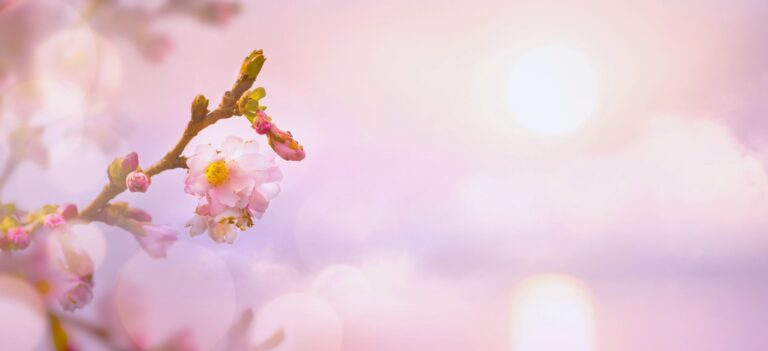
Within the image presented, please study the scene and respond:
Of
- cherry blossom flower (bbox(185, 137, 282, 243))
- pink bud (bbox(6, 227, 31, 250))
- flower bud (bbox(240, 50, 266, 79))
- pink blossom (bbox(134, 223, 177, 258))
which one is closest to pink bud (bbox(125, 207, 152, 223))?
pink blossom (bbox(134, 223, 177, 258))

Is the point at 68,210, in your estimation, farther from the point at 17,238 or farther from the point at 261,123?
the point at 261,123

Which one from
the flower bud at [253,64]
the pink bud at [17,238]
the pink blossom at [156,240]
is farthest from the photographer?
the pink blossom at [156,240]

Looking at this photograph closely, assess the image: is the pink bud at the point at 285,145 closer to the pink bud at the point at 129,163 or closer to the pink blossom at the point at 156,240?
the pink bud at the point at 129,163

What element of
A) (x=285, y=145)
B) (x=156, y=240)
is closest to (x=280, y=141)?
(x=285, y=145)

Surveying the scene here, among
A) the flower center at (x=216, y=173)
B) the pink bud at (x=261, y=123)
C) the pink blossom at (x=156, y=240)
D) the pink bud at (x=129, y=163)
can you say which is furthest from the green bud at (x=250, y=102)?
the pink blossom at (x=156, y=240)

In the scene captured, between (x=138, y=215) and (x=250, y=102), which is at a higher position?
(x=250, y=102)

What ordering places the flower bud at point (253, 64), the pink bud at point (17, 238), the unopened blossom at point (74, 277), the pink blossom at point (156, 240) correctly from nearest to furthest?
the flower bud at point (253, 64)
the pink bud at point (17, 238)
the unopened blossom at point (74, 277)
the pink blossom at point (156, 240)

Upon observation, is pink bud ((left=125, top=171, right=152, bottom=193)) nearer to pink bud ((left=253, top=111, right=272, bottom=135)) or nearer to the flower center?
pink bud ((left=253, top=111, right=272, bottom=135))
